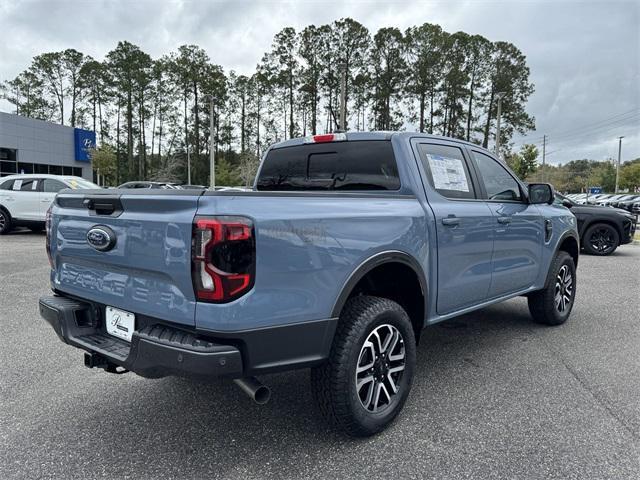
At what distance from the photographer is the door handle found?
3268 mm

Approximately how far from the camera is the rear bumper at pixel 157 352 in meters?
2.09

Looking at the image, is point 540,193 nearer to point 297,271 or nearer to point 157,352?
point 297,271

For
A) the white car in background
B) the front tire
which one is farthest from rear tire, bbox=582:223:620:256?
the white car in background

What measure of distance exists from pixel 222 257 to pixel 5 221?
13812mm

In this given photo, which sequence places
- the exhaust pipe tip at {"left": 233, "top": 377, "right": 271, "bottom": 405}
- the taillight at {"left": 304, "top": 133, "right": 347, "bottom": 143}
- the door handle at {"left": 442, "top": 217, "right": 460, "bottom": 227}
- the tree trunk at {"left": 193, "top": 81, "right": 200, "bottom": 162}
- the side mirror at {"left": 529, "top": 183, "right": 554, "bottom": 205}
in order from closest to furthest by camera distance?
the exhaust pipe tip at {"left": 233, "top": 377, "right": 271, "bottom": 405}
the door handle at {"left": 442, "top": 217, "right": 460, "bottom": 227}
the taillight at {"left": 304, "top": 133, "right": 347, "bottom": 143}
the side mirror at {"left": 529, "top": 183, "right": 554, "bottom": 205}
the tree trunk at {"left": 193, "top": 81, "right": 200, "bottom": 162}

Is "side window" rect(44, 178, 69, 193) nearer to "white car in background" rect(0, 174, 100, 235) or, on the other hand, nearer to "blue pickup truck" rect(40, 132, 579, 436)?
"white car in background" rect(0, 174, 100, 235)

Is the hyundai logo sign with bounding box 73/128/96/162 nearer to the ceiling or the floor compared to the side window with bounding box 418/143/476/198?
nearer to the ceiling

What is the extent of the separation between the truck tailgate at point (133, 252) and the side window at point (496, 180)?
108 inches

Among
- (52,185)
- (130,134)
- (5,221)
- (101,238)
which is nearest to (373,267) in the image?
(101,238)

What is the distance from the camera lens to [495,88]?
46.8 m

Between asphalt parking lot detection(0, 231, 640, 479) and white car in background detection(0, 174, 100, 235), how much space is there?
972cm

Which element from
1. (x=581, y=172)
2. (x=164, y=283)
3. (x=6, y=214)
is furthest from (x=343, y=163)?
(x=581, y=172)

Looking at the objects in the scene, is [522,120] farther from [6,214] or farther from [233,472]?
[233,472]

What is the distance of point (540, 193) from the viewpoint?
4.44 m
